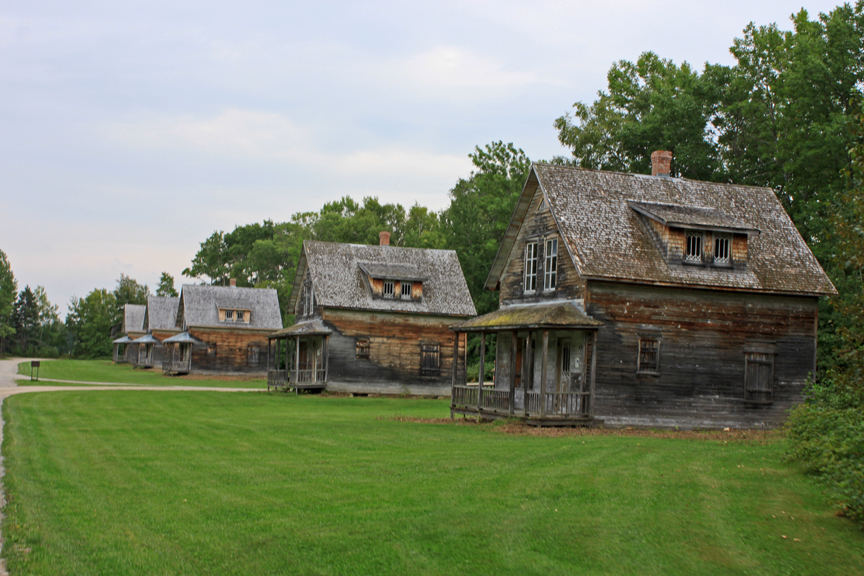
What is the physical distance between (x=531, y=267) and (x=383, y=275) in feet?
53.8

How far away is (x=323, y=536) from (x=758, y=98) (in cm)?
4511

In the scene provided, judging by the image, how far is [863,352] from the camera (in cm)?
1155

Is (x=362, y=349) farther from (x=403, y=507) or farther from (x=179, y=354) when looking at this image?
(x=403, y=507)

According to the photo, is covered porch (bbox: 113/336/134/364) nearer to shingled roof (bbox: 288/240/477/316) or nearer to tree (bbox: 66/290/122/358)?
tree (bbox: 66/290/122/358)

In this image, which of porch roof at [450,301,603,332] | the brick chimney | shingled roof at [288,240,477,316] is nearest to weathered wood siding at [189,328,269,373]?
shingled roof at [288,240,477,316]

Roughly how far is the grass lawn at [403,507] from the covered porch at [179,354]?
44.6 metres

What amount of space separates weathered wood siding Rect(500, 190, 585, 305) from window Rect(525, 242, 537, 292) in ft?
0.63

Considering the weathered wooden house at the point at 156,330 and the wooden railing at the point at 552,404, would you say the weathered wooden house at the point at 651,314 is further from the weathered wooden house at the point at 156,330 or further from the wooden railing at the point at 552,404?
the weathered wooden house at the point at 156,330

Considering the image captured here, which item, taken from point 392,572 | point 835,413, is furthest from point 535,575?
point 835,413

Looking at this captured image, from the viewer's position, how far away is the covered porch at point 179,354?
207ft

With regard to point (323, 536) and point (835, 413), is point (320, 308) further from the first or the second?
point (323, 536)

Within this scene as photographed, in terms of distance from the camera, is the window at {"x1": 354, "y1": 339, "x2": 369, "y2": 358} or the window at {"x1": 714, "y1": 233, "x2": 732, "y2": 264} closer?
the window at {"x1": 714, "y1": 233, "x2": 732, "y2": 264}

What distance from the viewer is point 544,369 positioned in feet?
73.8

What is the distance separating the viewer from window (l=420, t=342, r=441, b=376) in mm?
42656
